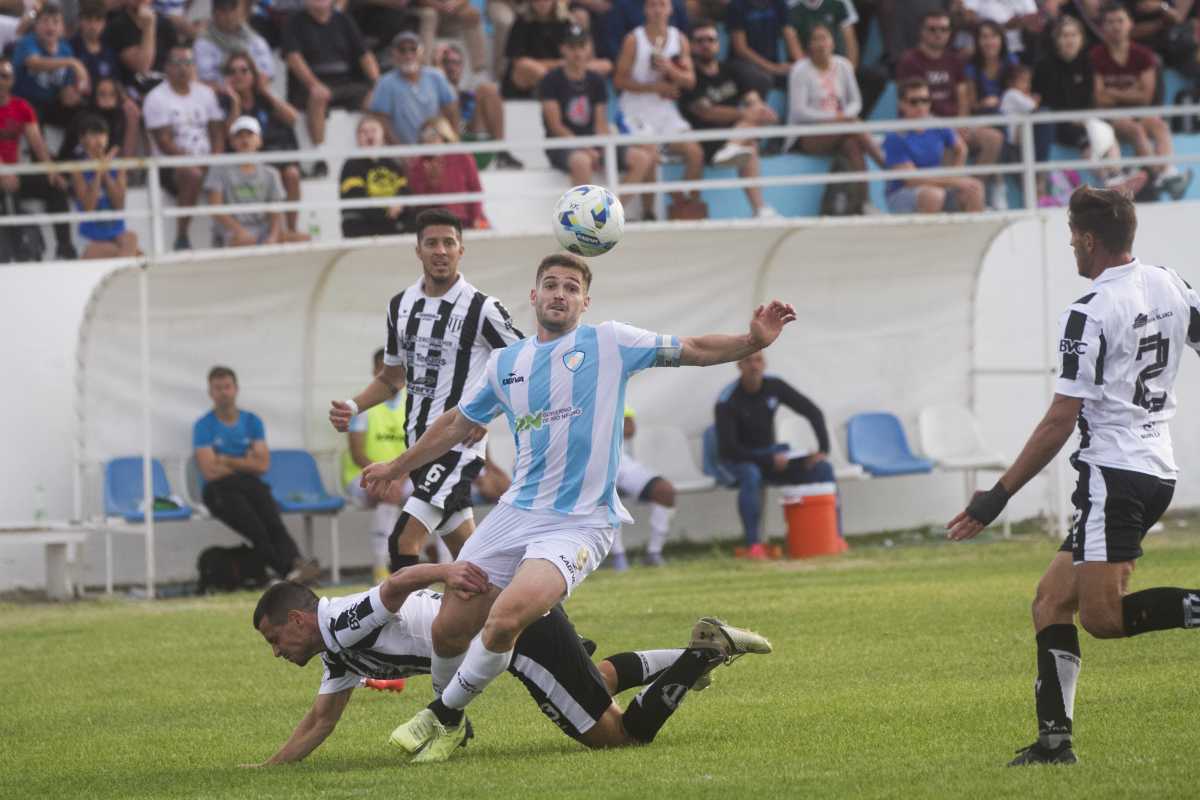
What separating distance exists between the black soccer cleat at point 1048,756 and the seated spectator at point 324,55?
1355 centimetres

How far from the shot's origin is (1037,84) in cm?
2062

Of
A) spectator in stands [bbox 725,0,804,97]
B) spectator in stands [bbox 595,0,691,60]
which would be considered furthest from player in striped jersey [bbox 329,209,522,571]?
spectator in stands [bbox 725,0,804,97]

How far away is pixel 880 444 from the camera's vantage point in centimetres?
1841

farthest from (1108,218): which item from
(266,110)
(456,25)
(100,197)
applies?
(456,25)

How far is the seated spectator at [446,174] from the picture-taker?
693 inches

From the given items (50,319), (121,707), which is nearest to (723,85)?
(50,319)

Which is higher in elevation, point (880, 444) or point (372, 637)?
point (880, 444)

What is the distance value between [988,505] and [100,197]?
12703mm

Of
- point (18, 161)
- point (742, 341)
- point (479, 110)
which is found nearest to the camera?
point (742, 341)

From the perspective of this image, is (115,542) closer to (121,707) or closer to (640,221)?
(640,221)

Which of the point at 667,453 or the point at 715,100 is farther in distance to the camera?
the point at 715,100

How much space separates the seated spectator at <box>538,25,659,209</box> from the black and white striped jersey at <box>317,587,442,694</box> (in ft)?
37.0

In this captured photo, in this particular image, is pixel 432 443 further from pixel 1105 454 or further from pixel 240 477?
pixel 240 477

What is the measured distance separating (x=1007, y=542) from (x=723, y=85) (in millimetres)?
5861
